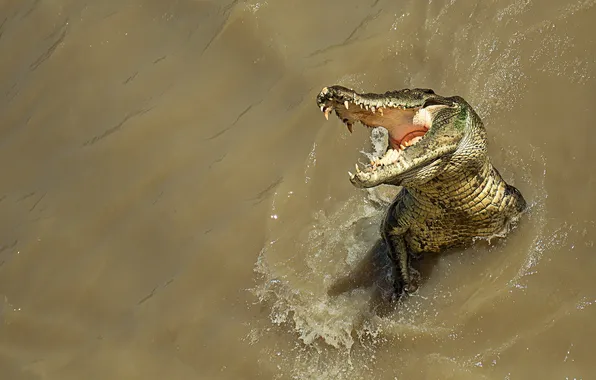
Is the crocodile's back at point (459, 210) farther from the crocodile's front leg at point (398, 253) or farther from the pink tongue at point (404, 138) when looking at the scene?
the pink tongue at point (404, 138)

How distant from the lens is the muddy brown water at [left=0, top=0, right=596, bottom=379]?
4.11 meters

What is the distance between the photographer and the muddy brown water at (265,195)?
4105 millimetres

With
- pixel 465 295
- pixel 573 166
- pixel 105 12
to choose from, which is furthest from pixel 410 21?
pixel 105 12

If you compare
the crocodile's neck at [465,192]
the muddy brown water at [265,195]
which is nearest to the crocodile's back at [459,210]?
the crocodile's neck at [465,192]

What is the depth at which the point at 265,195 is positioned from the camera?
186 inches

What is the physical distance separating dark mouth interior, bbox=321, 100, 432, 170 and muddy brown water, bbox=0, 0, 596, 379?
3.29 ft

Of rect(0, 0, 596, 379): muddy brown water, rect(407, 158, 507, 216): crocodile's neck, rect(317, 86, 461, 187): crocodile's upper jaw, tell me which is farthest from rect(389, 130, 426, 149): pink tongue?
rect(0, 0, 596, 379): muddy brown water

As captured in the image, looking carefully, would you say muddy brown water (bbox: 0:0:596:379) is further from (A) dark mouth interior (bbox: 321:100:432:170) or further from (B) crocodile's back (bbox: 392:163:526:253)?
(A) dark mouth interior (bbox: 321:100:432:170)

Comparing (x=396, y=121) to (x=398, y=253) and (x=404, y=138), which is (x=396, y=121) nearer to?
(x=404, y=138)

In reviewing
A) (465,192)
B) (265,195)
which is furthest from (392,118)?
(265,195)

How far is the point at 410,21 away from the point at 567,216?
1820mm

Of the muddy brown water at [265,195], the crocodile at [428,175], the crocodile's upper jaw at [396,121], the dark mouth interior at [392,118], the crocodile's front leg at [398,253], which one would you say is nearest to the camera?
the crocodile's upper jaw at [396,121]

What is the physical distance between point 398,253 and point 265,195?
3.37ft

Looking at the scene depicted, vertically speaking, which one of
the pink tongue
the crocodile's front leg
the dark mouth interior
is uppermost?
the dark mouth interior
